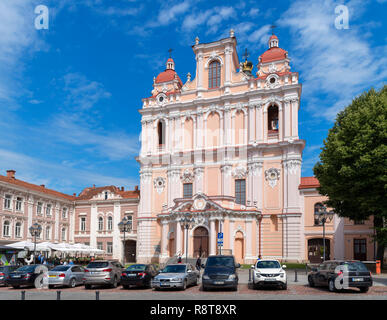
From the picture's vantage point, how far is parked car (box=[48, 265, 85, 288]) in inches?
893

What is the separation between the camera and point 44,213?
55125 millimetres

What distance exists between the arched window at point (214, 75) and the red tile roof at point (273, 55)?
18.7ft

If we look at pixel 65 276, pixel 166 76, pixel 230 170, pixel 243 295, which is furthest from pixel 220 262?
pixel 166 76

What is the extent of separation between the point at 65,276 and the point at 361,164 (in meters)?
22.2

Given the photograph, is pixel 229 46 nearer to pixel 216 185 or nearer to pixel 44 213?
pixel 216 185

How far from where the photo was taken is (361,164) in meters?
30.7

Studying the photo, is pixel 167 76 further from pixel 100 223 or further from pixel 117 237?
pixel 117 237

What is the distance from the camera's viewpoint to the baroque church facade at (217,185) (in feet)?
144

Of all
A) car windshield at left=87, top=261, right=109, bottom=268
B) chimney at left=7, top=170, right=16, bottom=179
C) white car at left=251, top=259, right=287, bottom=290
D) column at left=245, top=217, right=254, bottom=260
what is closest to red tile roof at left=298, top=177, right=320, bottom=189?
column at left=245, top=217, right=254, bottom=260

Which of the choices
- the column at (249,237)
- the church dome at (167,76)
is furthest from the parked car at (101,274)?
the church dome at (167,76)

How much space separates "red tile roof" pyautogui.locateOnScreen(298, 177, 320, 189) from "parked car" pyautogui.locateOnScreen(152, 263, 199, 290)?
86.2 feet

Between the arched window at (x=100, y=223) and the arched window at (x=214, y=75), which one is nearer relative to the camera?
the arched window at (x=214, y=75)

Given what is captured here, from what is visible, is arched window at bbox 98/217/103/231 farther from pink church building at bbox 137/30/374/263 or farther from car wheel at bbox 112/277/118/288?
car wheel at bbox 112/277/118/288

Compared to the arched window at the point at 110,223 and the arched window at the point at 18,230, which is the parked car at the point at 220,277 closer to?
the arched window at the point at 18,230
